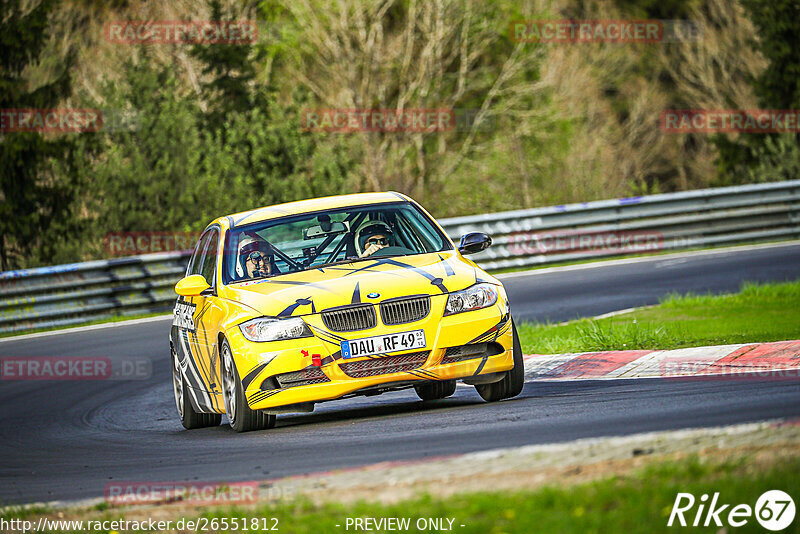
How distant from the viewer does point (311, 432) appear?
8625mm

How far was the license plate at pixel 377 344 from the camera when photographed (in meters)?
8.50

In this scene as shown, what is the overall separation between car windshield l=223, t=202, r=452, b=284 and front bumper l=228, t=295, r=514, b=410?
0.99 m

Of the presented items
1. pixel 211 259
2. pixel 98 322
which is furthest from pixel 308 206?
pixel 98 322

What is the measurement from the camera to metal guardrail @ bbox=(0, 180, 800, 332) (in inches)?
793

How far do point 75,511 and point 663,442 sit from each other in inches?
118

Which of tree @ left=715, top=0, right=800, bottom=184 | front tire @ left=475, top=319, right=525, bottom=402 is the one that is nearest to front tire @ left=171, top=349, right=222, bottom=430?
front tire @ left=475, top=319, right=525, bottom=402

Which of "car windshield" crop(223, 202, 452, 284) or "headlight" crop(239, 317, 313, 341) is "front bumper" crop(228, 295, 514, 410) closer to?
"headlight" crop(239, 317, 313, 341)

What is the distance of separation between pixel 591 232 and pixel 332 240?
13.1 metres

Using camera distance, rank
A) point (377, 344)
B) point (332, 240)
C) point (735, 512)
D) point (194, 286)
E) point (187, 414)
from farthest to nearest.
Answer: point (187, 414) → point (332, 240) → point (194, 286) → point (377, 344) → point (735, 512)

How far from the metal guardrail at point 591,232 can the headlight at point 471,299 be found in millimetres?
12077

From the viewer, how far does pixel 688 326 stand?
1279 centimetres

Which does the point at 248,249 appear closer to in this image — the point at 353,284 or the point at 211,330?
the point at 211,330

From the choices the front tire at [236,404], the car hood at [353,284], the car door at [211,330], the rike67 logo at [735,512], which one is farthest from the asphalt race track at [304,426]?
the rike67 logo at [735,512]

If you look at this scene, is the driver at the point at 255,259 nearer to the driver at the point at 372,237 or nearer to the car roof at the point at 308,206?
the car roof at the point at 308,206
